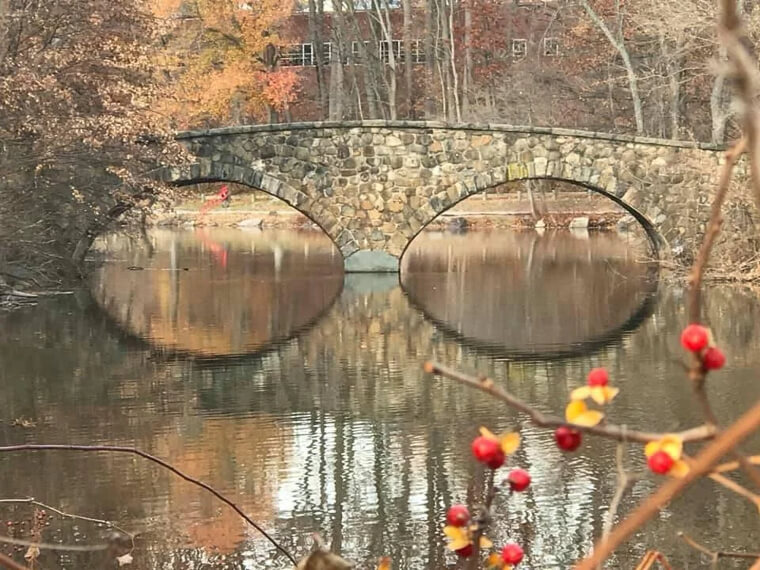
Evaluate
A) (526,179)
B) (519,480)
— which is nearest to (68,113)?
(526,179)

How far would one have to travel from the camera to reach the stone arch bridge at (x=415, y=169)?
18.6 m

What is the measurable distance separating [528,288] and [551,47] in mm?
16211

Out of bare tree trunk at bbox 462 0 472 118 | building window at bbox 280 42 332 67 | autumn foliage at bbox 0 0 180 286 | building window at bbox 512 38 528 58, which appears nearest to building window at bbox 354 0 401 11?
building window at bbox 280 42 332 67

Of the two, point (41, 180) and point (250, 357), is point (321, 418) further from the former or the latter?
point (41, 180)

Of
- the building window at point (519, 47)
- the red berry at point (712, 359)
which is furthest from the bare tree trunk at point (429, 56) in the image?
the red berry at point (712, 359)

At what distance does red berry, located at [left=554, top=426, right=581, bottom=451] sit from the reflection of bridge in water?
10.5 m

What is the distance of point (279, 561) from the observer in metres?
5.58

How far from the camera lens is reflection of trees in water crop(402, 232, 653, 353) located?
13.1 meters

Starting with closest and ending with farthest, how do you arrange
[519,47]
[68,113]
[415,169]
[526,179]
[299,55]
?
[68,113]
[526,179]
[415,169]
[519,47]
[299,55]

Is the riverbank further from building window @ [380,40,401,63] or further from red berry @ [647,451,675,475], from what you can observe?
A: red berry @ [647,451,675,475]

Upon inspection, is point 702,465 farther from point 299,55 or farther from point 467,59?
point 299,55

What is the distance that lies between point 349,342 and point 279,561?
22.9 ft

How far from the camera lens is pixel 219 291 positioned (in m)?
16.6

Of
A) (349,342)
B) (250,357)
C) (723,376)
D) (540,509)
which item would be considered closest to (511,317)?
(349,342)
